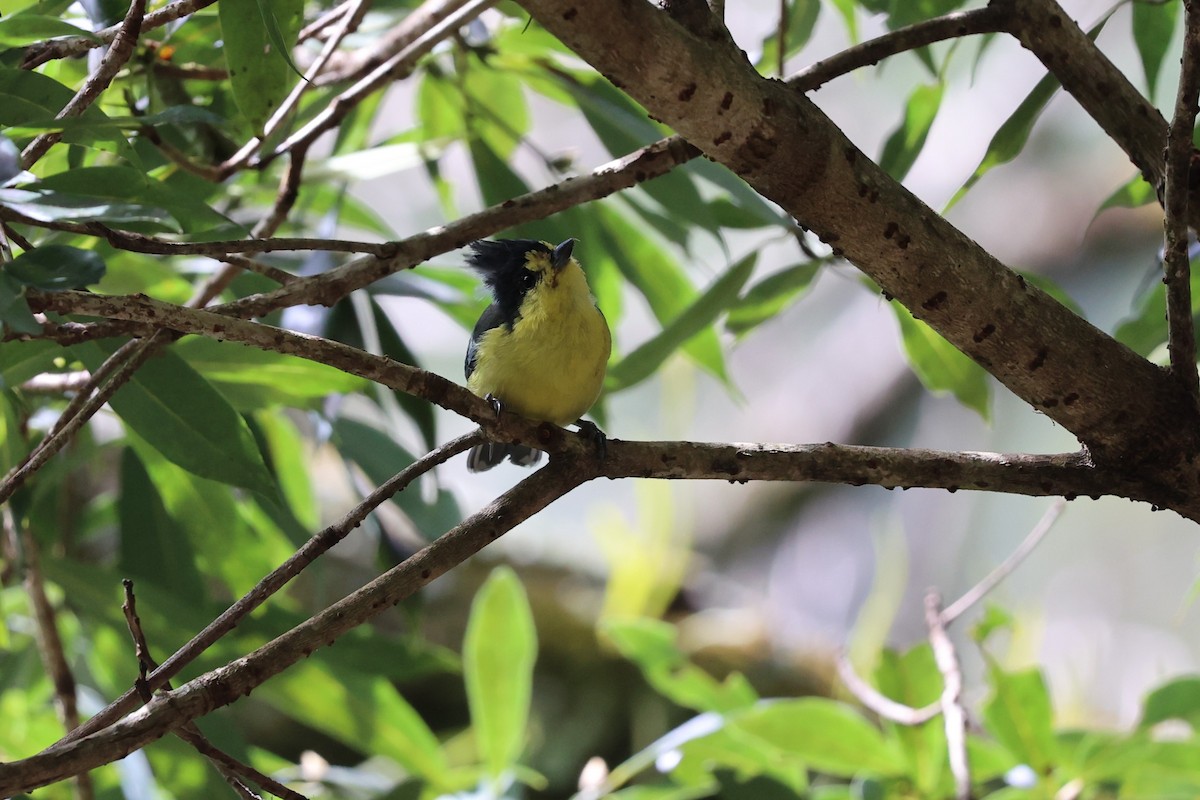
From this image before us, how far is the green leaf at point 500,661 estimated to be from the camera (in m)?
1.89

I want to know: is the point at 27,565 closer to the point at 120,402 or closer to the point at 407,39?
the point at 120,402

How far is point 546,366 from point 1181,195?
837 millimetres

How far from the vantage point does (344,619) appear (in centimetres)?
89

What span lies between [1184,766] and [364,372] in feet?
4.67

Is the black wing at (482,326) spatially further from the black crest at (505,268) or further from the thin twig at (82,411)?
the thin twig at (82,411)

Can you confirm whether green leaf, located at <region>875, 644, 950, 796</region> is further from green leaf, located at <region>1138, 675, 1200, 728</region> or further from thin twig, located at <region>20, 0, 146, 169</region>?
thin twig, located at <region>20, 0, 146, 169</region>

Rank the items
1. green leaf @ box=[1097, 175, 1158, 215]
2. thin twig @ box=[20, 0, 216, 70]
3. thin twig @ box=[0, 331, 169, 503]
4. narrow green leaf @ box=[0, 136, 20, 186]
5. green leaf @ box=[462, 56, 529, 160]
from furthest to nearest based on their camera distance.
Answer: green leaf @ box=[462, 56, 529, 160] → green leaf @ box=[1097, 175, 1158, 215] → thin twig @ box=[20, 0, 216, 70] → thin twig @ box=[0, 331, 169, 503] → narrow green leaf @ box=[0, 136, 20, 186]

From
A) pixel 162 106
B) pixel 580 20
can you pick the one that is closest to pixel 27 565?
pixel 162 106

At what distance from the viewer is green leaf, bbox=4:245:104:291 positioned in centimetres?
75

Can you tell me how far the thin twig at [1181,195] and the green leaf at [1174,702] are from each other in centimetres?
86

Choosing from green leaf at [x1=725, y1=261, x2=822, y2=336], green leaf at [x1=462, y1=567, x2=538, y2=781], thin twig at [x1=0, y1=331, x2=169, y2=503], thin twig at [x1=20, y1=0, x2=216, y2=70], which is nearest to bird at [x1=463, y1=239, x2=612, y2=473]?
green leaf at [x1=725, y1=261, x2=822, y2=336]

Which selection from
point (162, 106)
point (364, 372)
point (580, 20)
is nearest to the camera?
point (580, 20)

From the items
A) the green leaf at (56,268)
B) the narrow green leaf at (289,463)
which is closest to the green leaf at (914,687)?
the narrow green leaf at (289,463)

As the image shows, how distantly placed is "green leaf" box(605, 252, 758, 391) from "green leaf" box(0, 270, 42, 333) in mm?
861
